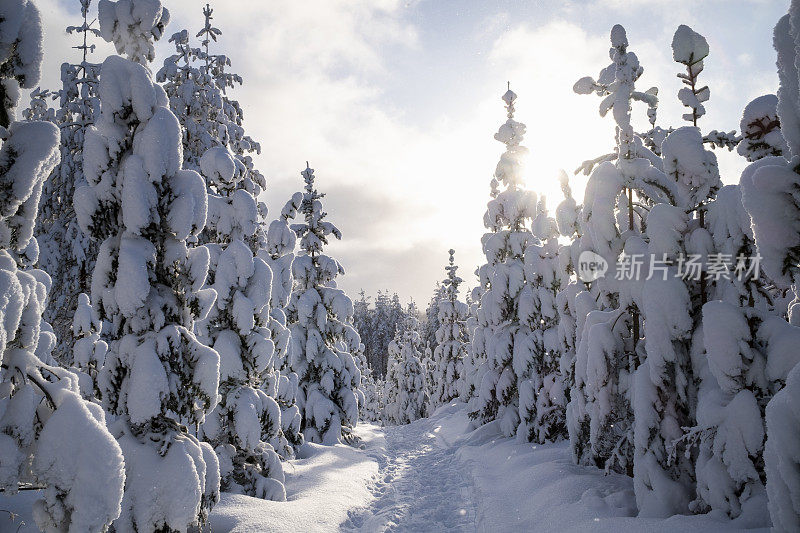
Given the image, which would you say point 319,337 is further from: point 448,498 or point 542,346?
point 448,498

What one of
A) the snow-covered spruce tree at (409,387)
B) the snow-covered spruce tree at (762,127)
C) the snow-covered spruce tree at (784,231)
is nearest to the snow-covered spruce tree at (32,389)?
the snow-covered spruce tree at (784,231)

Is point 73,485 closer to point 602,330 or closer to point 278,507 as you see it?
point 278,507

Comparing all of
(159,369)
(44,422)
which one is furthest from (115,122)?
(44,422)

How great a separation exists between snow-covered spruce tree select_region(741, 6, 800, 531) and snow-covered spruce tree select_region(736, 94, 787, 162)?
274 centimetres

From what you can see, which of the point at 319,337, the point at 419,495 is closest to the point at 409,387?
the point at 319,337

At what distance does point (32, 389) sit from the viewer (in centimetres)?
336

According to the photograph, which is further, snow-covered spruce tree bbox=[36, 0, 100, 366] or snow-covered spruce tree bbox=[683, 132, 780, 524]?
snow-covered spruce tree bbox=[36, 0, 100, 366]

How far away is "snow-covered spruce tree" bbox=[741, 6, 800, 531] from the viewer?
2.76m

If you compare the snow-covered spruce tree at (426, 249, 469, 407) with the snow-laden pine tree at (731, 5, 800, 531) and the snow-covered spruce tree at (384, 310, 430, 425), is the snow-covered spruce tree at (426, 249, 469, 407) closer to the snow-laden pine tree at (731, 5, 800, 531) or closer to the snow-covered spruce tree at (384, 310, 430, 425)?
the snow-covered spruce tree at (384, 310, 430, 425)

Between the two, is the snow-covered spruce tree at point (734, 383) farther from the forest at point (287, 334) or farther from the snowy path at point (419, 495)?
the snowy path at point (419, 495)

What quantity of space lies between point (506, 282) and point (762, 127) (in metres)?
11.1

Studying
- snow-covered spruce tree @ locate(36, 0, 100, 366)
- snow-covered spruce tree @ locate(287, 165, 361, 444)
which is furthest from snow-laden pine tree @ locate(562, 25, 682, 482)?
snow-covered spruce tree @ locate(36, 0, 100, 366)

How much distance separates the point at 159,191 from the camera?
5844mm

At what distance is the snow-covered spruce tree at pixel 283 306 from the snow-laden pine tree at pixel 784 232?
10696 mm
